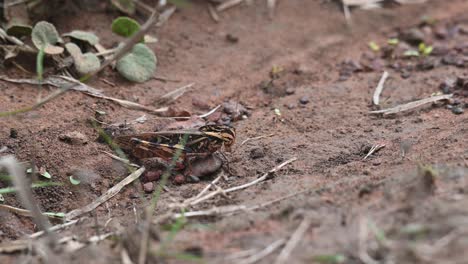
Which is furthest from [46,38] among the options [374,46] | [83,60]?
[374,46]

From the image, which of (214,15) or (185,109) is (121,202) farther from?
(214,15)

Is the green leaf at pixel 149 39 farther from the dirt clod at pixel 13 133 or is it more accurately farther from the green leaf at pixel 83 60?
the dirt clod at pixel 13 133

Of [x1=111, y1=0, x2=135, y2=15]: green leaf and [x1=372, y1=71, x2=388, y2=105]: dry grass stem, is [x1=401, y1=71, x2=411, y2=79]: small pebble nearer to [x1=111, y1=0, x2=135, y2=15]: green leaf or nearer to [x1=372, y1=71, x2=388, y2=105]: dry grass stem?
[x1=372, y1=71, x2=388, y2=105]: dry grass stem

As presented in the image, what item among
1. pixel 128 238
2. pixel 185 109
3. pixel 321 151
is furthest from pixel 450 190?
pixel 185 109

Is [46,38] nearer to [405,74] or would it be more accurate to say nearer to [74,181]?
[74,181]

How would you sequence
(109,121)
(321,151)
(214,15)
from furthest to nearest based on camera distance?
(214,15) < (109,121) < (321,151)

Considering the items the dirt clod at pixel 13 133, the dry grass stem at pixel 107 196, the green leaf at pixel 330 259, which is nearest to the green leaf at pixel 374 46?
the dry grass stem at pixel 107 196
